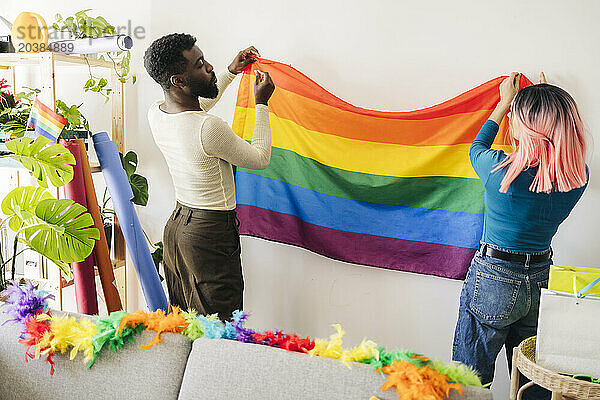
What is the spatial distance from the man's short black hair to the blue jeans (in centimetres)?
130

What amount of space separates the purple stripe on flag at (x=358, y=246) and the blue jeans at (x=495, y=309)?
33cm

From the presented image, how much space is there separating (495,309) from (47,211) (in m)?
1.66

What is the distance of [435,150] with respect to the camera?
2.42m

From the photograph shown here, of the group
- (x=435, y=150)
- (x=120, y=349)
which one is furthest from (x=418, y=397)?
(x=435, y=150)

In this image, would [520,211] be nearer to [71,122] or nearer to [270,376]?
[270,376]

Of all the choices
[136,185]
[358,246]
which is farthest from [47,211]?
[358,246]

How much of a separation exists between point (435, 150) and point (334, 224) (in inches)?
21.6

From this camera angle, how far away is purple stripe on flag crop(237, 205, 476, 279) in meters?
2.49

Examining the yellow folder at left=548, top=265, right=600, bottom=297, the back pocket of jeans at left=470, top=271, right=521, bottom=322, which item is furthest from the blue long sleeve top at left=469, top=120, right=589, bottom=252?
the yellow folder at left=548, top=265, right=600, bottom=297

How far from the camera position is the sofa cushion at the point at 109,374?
1.66 m

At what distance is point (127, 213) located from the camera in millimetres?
2771

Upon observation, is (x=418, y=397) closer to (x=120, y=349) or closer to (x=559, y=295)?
(x=559, y=295)

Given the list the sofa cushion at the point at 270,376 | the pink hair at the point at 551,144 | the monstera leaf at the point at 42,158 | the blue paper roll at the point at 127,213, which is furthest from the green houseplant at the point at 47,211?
the pink hair at the point at 551,144

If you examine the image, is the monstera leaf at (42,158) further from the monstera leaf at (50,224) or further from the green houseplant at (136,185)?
the green houseplant at (136,185)
